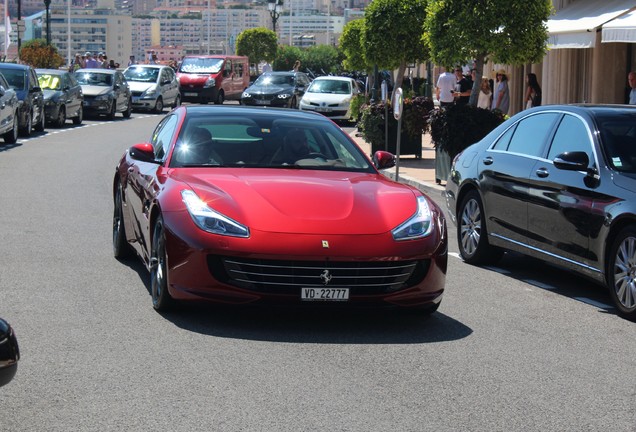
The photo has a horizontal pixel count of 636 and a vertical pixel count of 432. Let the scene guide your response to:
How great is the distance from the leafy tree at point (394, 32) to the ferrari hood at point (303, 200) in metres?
20.3

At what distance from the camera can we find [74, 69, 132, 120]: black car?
39.3 meters

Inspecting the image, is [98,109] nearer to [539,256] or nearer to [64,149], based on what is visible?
[64,149]

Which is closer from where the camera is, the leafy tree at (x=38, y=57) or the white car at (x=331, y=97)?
the white car at (x=331, y=97)

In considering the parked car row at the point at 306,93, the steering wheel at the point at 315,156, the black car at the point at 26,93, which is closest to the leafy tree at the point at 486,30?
the black car at the point at 26,93

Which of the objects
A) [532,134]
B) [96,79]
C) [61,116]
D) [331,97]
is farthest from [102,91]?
[532,134]

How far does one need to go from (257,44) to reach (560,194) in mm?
82084

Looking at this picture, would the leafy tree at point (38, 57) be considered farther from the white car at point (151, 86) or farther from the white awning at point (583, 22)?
the white awning at point (583, 22)

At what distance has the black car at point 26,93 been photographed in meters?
29.7

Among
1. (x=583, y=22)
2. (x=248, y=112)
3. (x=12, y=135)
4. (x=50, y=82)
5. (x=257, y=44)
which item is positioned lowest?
(x=12, y=135)

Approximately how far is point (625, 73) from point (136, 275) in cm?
2103

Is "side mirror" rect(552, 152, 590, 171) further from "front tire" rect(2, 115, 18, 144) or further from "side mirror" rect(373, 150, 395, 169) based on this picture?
"front tire" rect(2, 115, 18, 144)

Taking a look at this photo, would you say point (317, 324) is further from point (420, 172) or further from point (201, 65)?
point (201, 65)

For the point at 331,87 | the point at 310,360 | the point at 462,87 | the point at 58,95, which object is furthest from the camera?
the point at 331,87

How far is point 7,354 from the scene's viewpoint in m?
4.59
